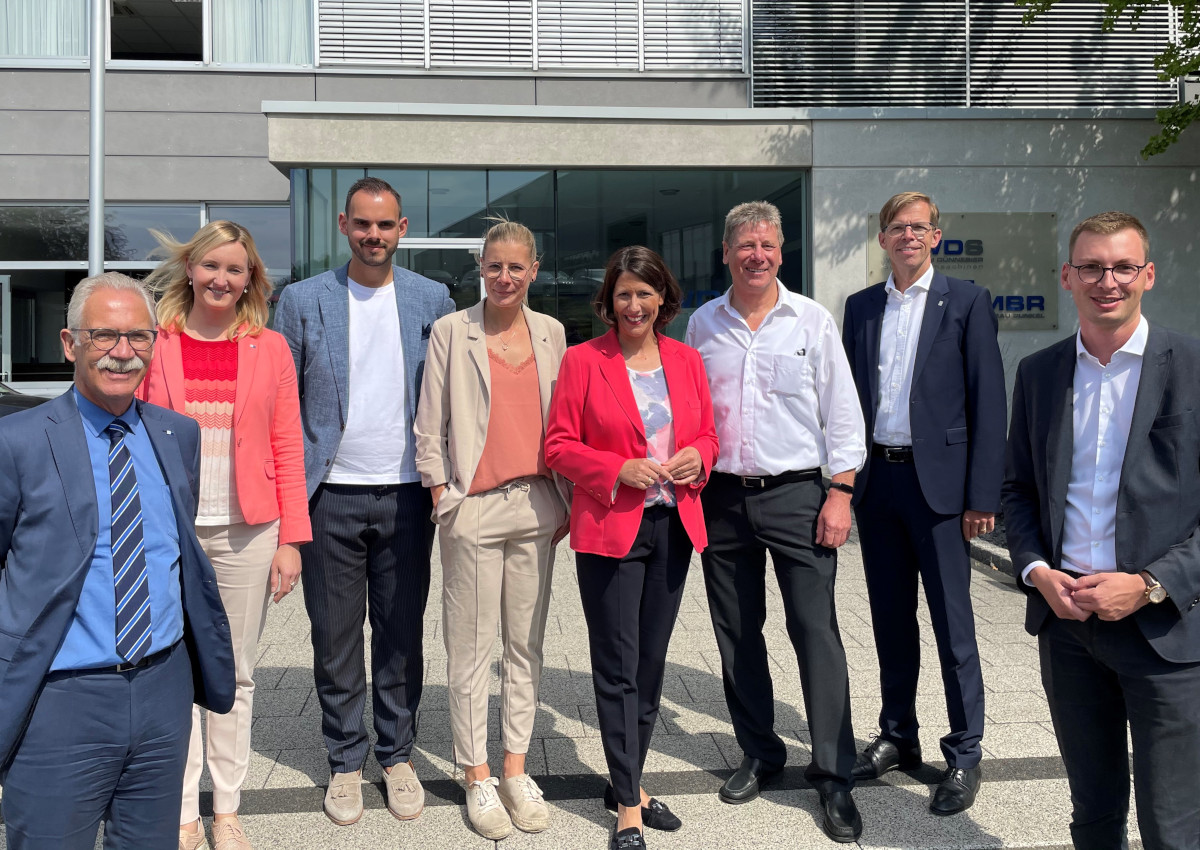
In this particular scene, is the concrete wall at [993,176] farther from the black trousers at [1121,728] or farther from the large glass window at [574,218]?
the black trousers at [1121,728]

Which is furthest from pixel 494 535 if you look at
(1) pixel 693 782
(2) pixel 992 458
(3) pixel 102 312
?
(2) pixel 992 458

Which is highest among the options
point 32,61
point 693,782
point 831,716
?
point 32,61

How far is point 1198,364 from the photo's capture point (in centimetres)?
265

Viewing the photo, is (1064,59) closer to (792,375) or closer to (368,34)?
(368,34)

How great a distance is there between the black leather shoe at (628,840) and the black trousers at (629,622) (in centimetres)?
11

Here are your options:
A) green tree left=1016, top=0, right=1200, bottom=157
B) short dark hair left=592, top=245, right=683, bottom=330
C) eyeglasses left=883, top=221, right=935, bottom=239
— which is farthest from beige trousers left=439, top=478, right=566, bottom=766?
green tree left=1016, top=0, right=1200, bottom=157

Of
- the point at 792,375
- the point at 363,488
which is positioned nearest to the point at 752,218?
the point at 792,375

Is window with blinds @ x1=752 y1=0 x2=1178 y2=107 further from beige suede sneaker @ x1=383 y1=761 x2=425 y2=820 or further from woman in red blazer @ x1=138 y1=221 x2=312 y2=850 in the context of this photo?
beige suede sneaker @ x1=383 y1=761 x2=425 y2=820

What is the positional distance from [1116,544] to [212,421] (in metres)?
2.87

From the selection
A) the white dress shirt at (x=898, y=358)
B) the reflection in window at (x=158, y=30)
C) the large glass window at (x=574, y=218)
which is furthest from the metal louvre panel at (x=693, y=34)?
the white dress shirt at (x=898, y=358)

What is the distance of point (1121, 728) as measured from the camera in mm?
2848

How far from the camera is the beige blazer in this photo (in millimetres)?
3709

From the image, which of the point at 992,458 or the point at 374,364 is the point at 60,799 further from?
the point at 992,458

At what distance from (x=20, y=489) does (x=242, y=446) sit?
44.9 inches
